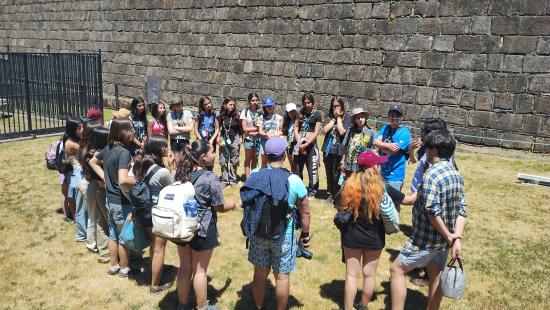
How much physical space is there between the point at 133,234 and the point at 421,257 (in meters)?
2.81

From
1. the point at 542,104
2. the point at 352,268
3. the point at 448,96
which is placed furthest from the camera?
the point at 448,96

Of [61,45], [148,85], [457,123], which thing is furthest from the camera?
[61,45]

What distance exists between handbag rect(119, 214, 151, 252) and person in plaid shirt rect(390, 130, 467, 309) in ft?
8.28

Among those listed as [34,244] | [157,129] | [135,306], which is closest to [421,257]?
[135,306]

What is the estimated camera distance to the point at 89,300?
4.55m

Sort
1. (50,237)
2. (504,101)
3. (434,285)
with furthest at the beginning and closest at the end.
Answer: (504,101), (50,237), (434,285)

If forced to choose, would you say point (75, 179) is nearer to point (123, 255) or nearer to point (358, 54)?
point (123, 255)

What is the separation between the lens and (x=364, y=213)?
12.5 ft

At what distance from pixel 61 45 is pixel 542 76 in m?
19.4

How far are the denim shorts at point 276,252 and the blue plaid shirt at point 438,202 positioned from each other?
1.05m

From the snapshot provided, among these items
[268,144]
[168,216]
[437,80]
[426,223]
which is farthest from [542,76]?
[168,216]

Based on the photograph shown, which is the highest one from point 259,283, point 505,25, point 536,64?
point 505,25

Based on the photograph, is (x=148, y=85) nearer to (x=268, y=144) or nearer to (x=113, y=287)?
(x=113, y=287)

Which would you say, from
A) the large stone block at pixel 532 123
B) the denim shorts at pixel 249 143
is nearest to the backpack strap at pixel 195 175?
the denim shorts at pixel 249 143
